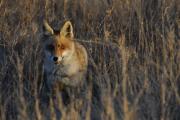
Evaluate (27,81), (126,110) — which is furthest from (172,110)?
(27,81)

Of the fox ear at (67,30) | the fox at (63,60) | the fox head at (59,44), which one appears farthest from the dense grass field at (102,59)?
the fox ear at (67,30)

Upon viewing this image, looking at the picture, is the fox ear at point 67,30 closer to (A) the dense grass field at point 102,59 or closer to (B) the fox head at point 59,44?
→ (B) the fox head at point 59,44

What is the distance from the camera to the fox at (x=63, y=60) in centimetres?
664

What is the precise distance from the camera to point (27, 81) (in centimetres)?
673

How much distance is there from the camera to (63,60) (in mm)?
6695

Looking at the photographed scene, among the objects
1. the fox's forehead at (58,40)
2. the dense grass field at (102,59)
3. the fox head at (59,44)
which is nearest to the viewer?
the dense grass field at (102,59)

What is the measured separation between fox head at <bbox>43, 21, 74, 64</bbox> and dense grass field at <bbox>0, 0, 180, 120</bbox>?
0.27m

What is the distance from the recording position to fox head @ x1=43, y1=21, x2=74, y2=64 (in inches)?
260

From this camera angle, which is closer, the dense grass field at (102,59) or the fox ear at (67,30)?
the dense grass field at (102,59)

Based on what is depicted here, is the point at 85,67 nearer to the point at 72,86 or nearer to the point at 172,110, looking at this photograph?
the point at 72,86

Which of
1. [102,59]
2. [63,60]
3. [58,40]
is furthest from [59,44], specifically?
[102,59]

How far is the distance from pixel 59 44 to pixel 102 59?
578 millimetres

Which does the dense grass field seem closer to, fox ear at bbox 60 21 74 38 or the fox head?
the fox head

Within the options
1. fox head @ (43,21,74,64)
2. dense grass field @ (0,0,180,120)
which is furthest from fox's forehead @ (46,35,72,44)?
dense grass field @ (0,0,180,120)
